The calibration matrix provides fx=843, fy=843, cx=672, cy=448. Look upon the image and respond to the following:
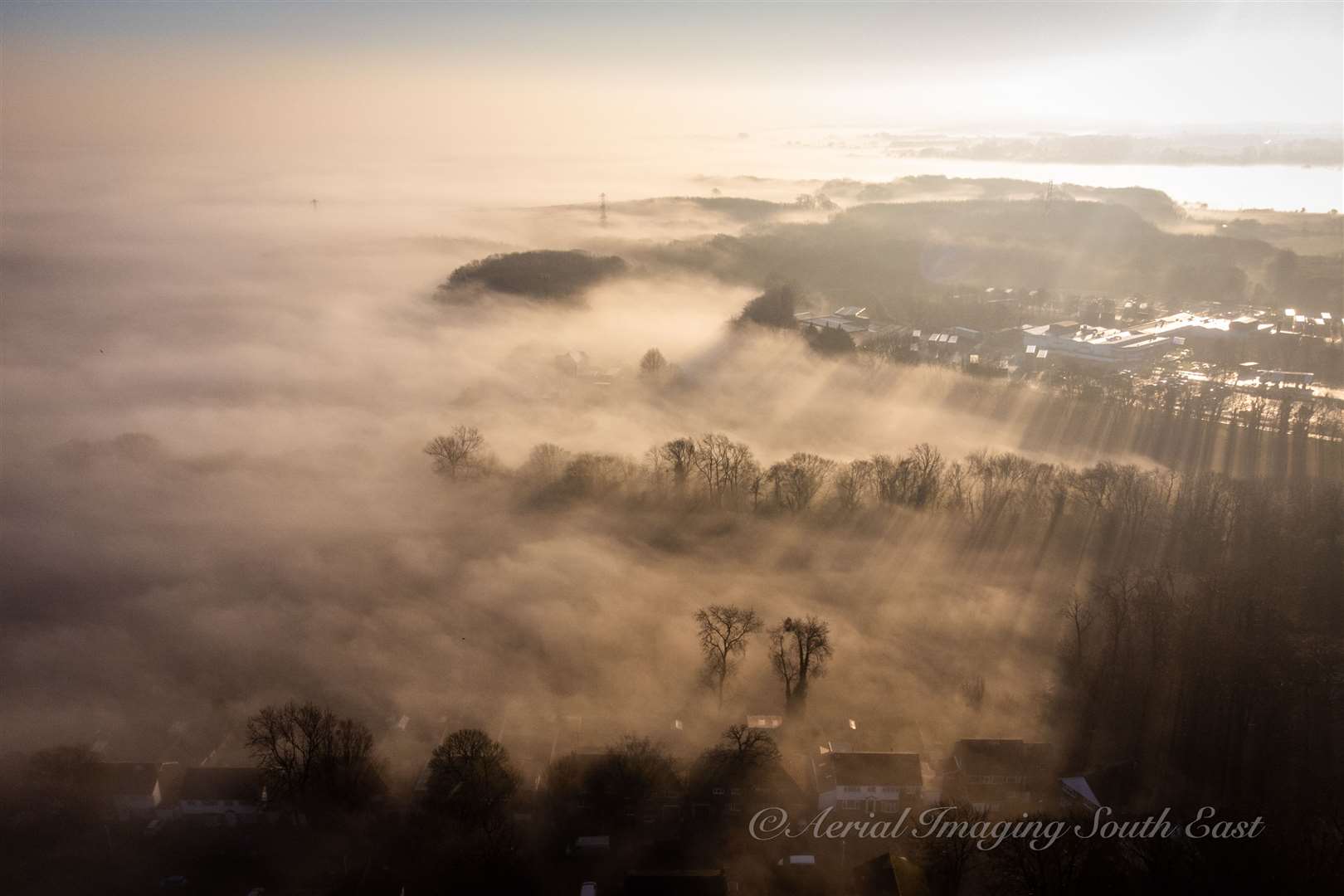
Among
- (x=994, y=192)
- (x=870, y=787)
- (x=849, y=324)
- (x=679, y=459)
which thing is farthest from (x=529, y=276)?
(x=994, y=192)

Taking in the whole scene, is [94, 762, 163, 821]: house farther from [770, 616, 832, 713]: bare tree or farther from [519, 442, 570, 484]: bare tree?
[519, 442, 570, 484]: bare tree

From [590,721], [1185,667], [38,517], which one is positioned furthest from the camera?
[38,517]

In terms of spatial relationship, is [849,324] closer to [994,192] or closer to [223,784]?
[223,784]

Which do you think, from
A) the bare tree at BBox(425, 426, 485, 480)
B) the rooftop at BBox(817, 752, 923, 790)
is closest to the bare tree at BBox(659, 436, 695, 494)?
the bare tree at BBox(425, 426, 485, 480)

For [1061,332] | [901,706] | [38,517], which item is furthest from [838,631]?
[1061,332]

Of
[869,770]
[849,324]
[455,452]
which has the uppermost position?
[849,324]

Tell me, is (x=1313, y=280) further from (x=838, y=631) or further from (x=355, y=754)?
(x=355, y=754)
